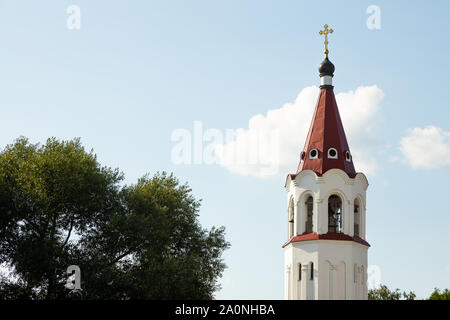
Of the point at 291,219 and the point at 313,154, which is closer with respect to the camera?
the point at 313,154

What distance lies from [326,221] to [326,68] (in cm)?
984

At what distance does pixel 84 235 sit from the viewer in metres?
46.1

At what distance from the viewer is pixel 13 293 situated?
43.7 meters

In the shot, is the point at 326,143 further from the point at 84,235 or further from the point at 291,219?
the point at 84,235

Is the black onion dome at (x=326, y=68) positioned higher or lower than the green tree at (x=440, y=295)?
higher

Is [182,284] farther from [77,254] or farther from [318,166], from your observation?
[318,166]

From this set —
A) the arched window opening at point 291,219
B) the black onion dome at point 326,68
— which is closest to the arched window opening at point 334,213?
the arched window opening at point 291,219

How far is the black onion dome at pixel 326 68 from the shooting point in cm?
4722

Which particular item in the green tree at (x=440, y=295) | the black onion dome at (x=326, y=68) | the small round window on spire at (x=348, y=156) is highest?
the black onion dome at (x=326, y=68)

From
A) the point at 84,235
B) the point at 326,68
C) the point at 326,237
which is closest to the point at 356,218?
the point at 326,237

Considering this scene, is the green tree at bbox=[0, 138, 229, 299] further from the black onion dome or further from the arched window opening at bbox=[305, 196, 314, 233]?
the black onion dome

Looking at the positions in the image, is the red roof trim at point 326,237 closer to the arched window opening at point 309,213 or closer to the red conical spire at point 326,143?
the arched window opening at point 309,213

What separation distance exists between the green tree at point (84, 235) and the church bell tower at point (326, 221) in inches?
255

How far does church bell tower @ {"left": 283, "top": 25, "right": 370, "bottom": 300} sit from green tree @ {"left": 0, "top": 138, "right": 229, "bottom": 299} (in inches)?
255
